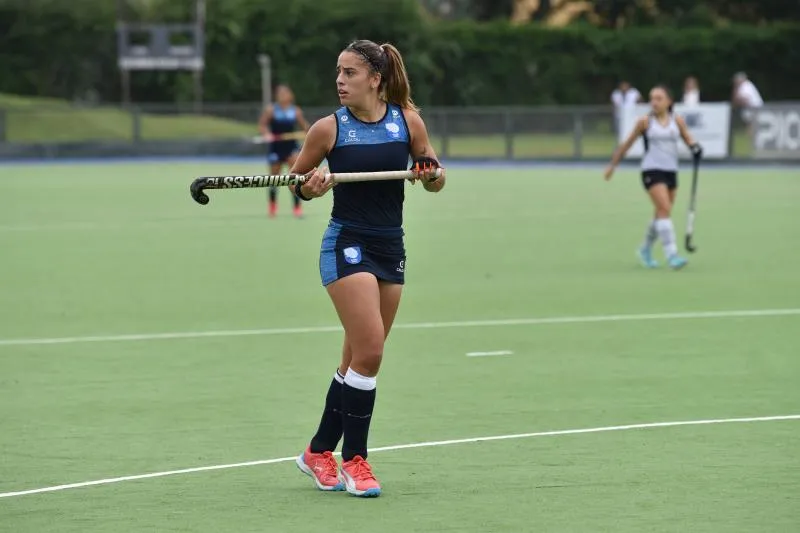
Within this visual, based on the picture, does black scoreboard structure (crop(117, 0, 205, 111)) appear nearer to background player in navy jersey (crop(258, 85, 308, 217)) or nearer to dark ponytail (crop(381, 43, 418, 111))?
background player in navy jersey (crop(258, 85, 308, 217))


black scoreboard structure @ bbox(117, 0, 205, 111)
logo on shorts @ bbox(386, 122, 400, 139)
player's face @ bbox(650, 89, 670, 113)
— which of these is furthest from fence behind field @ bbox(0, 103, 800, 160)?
logo on shorts @ bbox(386, 122, 400, 139)

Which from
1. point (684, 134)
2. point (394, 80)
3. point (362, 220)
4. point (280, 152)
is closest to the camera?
point (362, 220)

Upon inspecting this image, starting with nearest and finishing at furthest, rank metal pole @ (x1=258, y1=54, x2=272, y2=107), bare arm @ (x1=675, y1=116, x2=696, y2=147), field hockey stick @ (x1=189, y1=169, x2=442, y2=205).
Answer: field hockey stick @ (x1=189, y1=169, x2=442, y2=205)
bare arm @ (x1=675, y1=116, x2=696, y2=147)
metal pole @ (x1=258, y1=54, x2=272, y2=107)

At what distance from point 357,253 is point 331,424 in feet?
2.86

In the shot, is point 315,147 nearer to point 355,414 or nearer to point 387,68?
point 387,68

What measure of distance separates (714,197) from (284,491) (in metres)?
24.2

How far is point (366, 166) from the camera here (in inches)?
318

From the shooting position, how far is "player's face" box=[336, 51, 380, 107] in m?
8.02

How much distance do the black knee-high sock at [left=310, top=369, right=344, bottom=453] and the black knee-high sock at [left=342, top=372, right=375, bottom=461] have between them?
18cm

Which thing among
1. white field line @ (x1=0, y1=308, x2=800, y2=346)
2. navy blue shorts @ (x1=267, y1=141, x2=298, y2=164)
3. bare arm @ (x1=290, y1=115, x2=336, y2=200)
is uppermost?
bare arm @ (x1=290, y1=115, x2=336, y2=200)

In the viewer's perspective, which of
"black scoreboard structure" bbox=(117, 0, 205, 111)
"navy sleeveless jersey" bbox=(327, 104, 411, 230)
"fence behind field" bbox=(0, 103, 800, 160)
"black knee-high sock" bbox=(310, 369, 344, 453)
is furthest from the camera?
"black scoreboard structure" bbox=(117, 0, 205, 111)

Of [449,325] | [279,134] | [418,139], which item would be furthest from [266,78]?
[418,139]

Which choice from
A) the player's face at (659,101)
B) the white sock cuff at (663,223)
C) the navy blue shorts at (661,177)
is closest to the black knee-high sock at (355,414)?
the white sock cuff at (663,223)

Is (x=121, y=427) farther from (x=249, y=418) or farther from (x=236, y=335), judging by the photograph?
(x=236, y=335)
